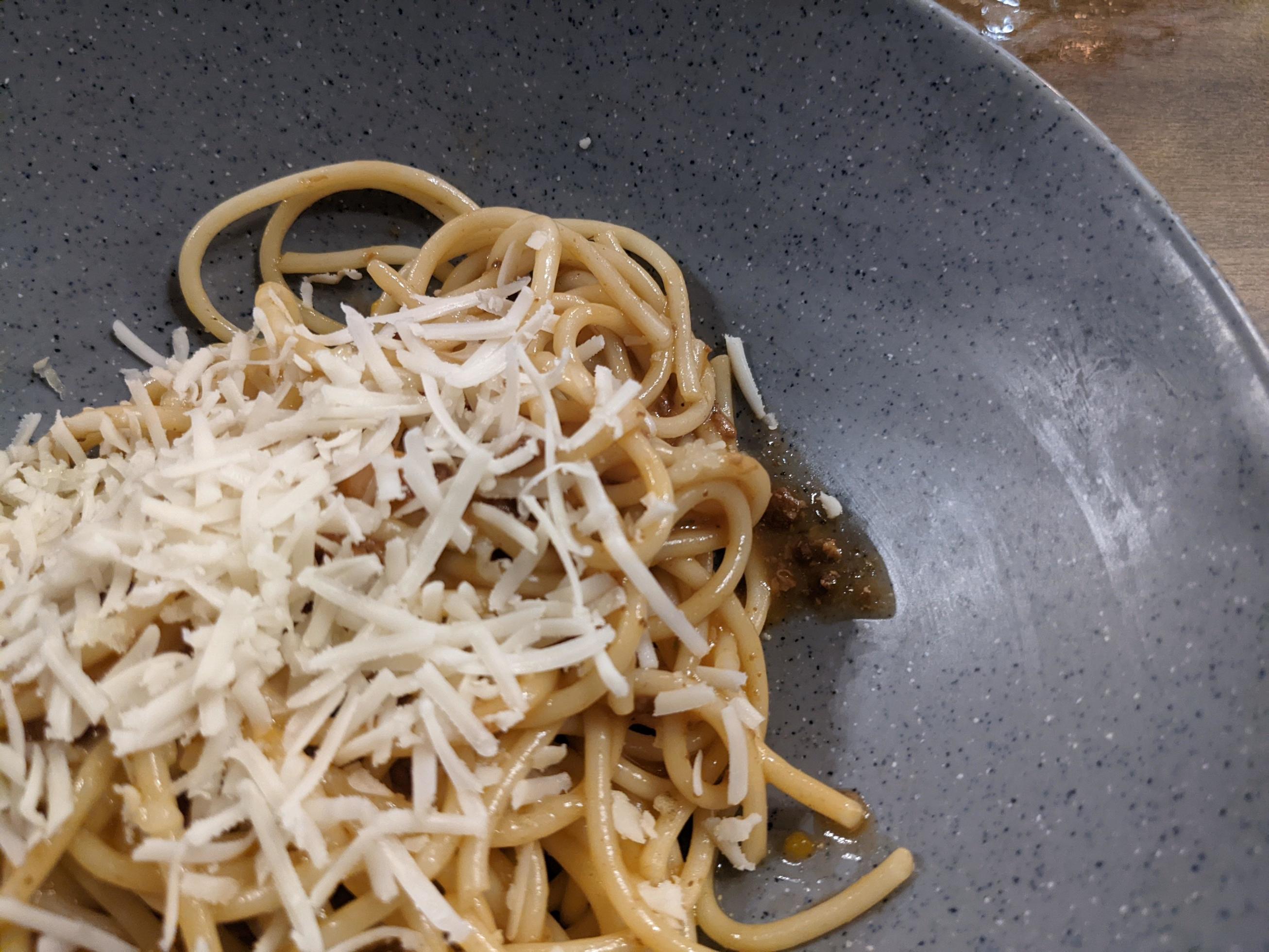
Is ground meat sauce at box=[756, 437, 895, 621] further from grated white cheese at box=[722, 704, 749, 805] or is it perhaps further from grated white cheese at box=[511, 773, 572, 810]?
grated white cheese at box=[511, 773, 572, 810]

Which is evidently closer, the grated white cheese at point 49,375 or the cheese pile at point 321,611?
the cheese pile at point 321,611

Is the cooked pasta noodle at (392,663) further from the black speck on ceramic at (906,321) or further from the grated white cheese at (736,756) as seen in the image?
the black speck on ceramic at (906,321)

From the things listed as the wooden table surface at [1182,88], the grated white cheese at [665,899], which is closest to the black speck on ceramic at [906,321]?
the grated white cheese at [665,899]

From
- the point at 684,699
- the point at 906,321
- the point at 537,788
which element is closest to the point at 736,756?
the point at 684,699

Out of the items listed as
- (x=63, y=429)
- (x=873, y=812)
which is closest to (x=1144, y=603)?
(x=873, y=812)

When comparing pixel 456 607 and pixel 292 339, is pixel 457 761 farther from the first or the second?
pixel 292 339

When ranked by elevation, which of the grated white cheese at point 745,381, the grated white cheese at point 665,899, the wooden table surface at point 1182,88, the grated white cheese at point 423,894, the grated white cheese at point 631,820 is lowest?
the grated white cheese at point 665,899
